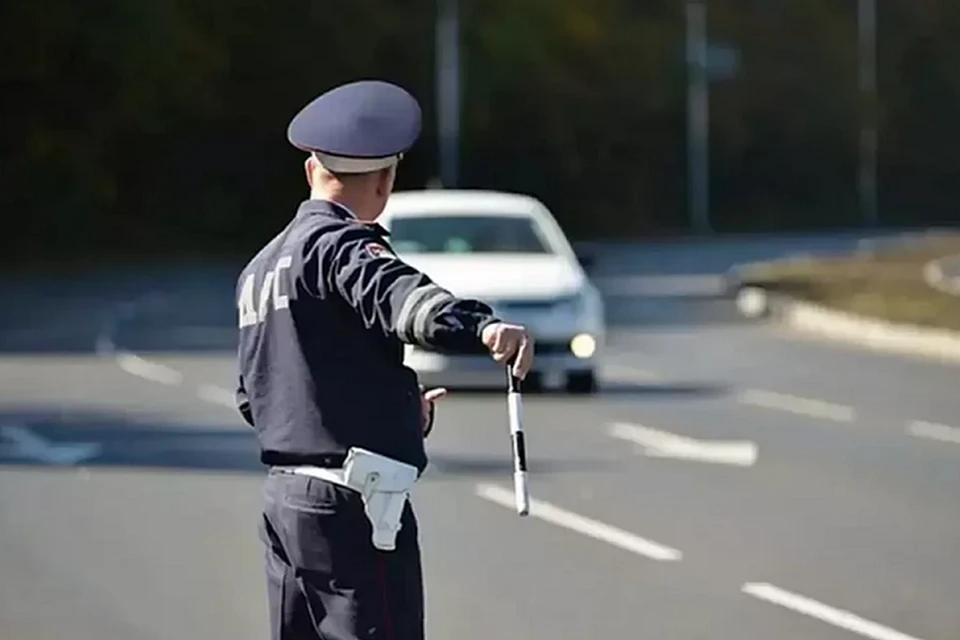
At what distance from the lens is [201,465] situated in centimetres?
1466

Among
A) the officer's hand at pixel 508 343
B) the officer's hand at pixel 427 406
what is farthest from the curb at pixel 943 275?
the officer's hand at pixel 508 343

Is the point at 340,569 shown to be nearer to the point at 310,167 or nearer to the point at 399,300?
the point at 399,300

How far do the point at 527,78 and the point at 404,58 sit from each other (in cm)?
502

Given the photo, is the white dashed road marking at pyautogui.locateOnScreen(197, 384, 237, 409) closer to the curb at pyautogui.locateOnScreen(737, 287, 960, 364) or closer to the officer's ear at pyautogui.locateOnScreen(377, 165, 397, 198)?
the curb at pyautogui.locateOnScreen(737, 287, 960, 364)

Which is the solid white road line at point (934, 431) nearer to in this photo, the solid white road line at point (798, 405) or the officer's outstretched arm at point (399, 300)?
the solid white road line at point (798, 405)

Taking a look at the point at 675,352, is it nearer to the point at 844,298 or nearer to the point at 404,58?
the point at 844,298

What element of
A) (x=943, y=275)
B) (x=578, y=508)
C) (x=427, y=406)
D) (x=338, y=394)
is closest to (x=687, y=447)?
(x=578, y=508)

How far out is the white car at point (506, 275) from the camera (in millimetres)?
18844

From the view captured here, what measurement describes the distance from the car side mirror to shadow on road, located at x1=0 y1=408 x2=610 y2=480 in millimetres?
4053

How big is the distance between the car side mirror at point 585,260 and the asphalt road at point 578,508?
111cm

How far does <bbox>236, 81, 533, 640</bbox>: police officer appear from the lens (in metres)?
5.00

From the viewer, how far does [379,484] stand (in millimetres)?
4992

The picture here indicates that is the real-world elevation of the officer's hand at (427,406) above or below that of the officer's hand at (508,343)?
below

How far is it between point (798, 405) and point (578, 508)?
6.56m
